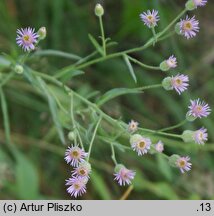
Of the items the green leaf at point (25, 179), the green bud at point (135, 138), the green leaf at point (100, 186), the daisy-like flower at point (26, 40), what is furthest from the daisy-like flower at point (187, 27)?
the green leaf at point (25, 179)

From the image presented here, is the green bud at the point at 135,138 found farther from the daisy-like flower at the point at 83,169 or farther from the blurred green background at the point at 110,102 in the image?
the blurred green background at the point at 110,102

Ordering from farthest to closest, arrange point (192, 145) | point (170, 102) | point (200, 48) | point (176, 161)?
point (200, 48) → point (170, 102) → point (192, 145) → point (176, 161)

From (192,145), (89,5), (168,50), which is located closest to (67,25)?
(89,5)

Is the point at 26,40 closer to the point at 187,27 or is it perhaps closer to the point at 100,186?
the point at 187,27

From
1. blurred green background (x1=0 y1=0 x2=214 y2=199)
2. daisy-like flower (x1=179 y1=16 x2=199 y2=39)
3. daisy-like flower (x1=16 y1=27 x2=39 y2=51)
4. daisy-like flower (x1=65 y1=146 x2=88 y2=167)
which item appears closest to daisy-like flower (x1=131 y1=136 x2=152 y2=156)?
daisy-like flower (x1=65 y1=146 x2=88 y2=167)

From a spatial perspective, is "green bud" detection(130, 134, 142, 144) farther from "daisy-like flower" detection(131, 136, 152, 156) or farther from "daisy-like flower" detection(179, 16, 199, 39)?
"daisy-like flower" detection(179, 16, 199, 39)

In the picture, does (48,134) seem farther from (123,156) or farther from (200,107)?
(200,107)
